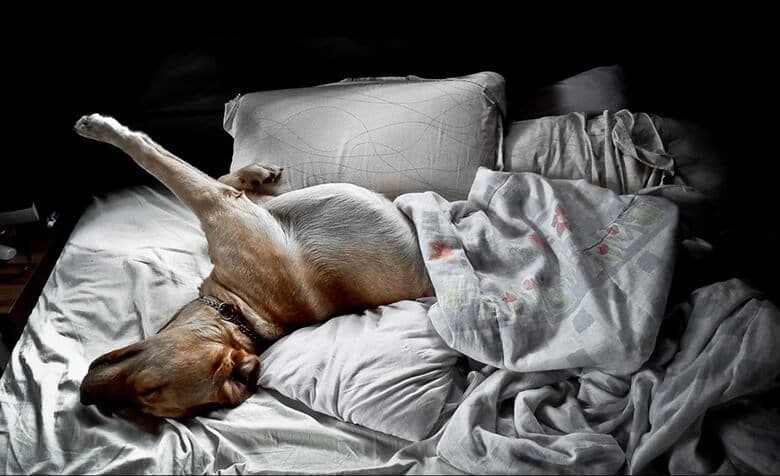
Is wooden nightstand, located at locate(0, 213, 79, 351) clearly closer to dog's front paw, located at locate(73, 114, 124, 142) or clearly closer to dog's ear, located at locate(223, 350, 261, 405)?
dog's front paw, located at locate(73, 114, 124, 142)

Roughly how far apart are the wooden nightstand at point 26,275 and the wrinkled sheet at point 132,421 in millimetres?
83

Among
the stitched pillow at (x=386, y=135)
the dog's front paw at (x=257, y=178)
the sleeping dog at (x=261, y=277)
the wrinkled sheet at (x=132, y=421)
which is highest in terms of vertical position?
the stitched pillow at (x=386, y=135)

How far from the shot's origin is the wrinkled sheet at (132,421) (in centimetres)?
108

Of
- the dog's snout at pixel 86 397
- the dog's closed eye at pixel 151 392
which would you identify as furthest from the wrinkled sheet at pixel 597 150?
the dog's snout at pixel 86 397

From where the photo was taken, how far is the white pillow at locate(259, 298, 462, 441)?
1096 millimetres

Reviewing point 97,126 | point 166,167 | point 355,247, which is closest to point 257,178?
point 166,167

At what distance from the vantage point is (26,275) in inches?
61.4

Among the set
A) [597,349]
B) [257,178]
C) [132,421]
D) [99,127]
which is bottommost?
[132,421]

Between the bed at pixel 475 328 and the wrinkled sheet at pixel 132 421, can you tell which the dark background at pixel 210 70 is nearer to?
the bed at pixel 475 328

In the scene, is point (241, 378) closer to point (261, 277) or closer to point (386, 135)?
point (261, 277)

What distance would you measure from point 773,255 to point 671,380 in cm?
36

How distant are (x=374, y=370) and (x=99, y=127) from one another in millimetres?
940

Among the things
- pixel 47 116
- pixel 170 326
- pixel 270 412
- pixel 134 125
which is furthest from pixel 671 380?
A: pixel 47 116

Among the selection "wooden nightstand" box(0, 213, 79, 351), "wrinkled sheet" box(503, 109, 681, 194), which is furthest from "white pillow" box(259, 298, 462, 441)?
"wooden nightstand" box(0, 213, 79, 351)
